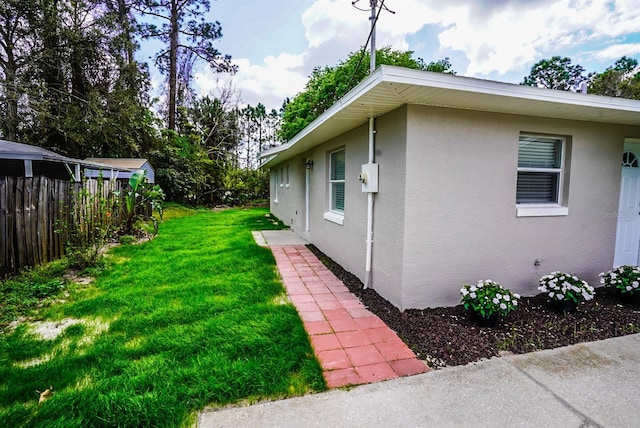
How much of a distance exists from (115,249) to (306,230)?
16.1 ft

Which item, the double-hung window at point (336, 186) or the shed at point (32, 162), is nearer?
the double-hung window at point (336, 186)

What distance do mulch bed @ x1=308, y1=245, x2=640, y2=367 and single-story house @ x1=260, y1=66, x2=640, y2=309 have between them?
0.24 metres

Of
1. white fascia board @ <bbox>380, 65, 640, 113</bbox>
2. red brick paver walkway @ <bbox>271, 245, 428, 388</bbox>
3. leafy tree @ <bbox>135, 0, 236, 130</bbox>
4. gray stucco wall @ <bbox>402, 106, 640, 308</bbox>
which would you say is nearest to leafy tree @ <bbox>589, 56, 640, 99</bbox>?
gray stucco wall @ <bbox>402, 106, 640, 308</bbox>

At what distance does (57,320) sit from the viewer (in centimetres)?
361

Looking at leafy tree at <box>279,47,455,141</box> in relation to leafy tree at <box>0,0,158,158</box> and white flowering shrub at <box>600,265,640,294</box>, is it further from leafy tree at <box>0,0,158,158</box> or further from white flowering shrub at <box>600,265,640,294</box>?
white flowering shrub at <box>600,265,640,294</box>

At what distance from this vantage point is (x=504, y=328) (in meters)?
3.46

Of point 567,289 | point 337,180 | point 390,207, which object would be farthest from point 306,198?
point 567,289

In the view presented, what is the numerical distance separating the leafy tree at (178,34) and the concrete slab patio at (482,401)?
19973 millimetres

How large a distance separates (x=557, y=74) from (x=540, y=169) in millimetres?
30146

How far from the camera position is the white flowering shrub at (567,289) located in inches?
146

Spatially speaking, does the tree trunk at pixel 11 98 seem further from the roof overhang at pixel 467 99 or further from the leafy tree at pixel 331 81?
the leafy tree at pixel 331 81

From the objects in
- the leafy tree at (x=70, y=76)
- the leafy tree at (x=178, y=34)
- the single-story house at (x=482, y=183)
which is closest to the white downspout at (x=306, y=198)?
the single-story house at (x=482, y=183)

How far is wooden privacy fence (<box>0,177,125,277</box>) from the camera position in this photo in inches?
184

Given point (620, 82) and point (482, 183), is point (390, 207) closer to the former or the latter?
point (482, 183)
